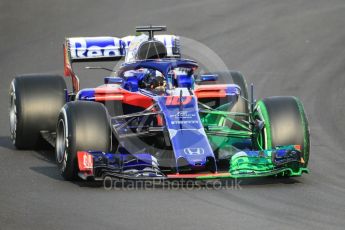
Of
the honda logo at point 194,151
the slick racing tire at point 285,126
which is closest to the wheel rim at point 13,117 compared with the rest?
the honda logo at point 194,151

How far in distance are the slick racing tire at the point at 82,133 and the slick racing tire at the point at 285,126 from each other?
1.99 m

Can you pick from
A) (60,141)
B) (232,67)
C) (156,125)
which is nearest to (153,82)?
(156,125)

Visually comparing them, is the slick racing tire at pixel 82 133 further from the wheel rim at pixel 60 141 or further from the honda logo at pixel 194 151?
the honda logo at pixel 194 151

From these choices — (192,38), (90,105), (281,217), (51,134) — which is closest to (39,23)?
(192,38)

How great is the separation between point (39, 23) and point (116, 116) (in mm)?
12373

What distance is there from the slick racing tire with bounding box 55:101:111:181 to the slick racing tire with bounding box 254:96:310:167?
1.99m

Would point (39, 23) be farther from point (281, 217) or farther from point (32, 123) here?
point (281, 217)

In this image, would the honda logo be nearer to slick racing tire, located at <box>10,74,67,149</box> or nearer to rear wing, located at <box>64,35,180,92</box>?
slick racing tire, located at <box>10,74,67,149</box>

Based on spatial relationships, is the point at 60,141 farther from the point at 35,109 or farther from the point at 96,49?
the point at 96,49

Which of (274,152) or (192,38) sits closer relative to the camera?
(274,152)

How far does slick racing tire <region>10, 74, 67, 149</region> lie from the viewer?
14625mm

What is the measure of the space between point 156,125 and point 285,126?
164cm

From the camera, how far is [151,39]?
14.8 meters

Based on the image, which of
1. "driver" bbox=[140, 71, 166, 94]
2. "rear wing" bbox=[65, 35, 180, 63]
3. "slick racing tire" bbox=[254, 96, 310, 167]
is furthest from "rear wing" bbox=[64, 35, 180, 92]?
"slick racing tire" bbox=[254, 96, 310, 167]
